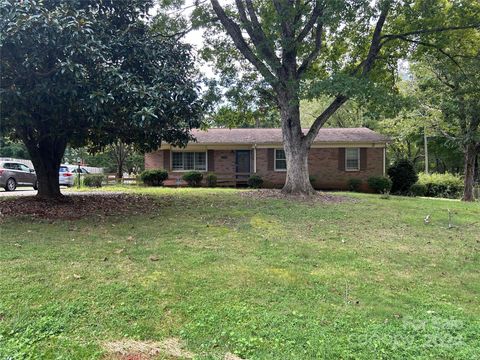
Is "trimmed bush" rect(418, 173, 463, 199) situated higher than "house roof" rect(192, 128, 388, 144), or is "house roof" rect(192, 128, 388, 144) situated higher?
"house roof" rect(192, 128, 388, 144)

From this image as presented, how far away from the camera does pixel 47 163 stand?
10570 millimetres

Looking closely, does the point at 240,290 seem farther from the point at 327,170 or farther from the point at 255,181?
the point at 327,170

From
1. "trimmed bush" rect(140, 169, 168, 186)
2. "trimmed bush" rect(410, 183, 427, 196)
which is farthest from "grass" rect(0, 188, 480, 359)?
"trimmed bush" rect(410, 183, 427, 196)

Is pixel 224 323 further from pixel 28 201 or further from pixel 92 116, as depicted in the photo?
pixel 28 201

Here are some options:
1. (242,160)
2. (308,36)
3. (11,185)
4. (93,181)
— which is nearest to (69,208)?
(308,36)

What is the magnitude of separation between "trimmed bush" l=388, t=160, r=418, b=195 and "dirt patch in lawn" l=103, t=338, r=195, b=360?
20.2m

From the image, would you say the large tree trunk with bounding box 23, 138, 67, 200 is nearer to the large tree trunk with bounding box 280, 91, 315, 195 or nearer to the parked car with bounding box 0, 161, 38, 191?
the large tree trunk with bounding box 280, 91, 315, 195

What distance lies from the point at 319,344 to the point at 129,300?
2.09m

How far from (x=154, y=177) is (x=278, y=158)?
720 cm

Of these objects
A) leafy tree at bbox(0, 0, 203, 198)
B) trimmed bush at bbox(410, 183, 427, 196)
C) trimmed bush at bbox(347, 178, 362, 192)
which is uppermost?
leafy tree at bbox(0, 0, 203, 198)

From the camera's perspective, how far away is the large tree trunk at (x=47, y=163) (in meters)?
10.3

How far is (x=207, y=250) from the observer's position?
5977mm

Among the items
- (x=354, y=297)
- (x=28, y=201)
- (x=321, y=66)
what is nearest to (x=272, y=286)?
(x=354, y=297)

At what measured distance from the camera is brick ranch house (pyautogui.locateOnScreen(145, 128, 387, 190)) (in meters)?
21.4
